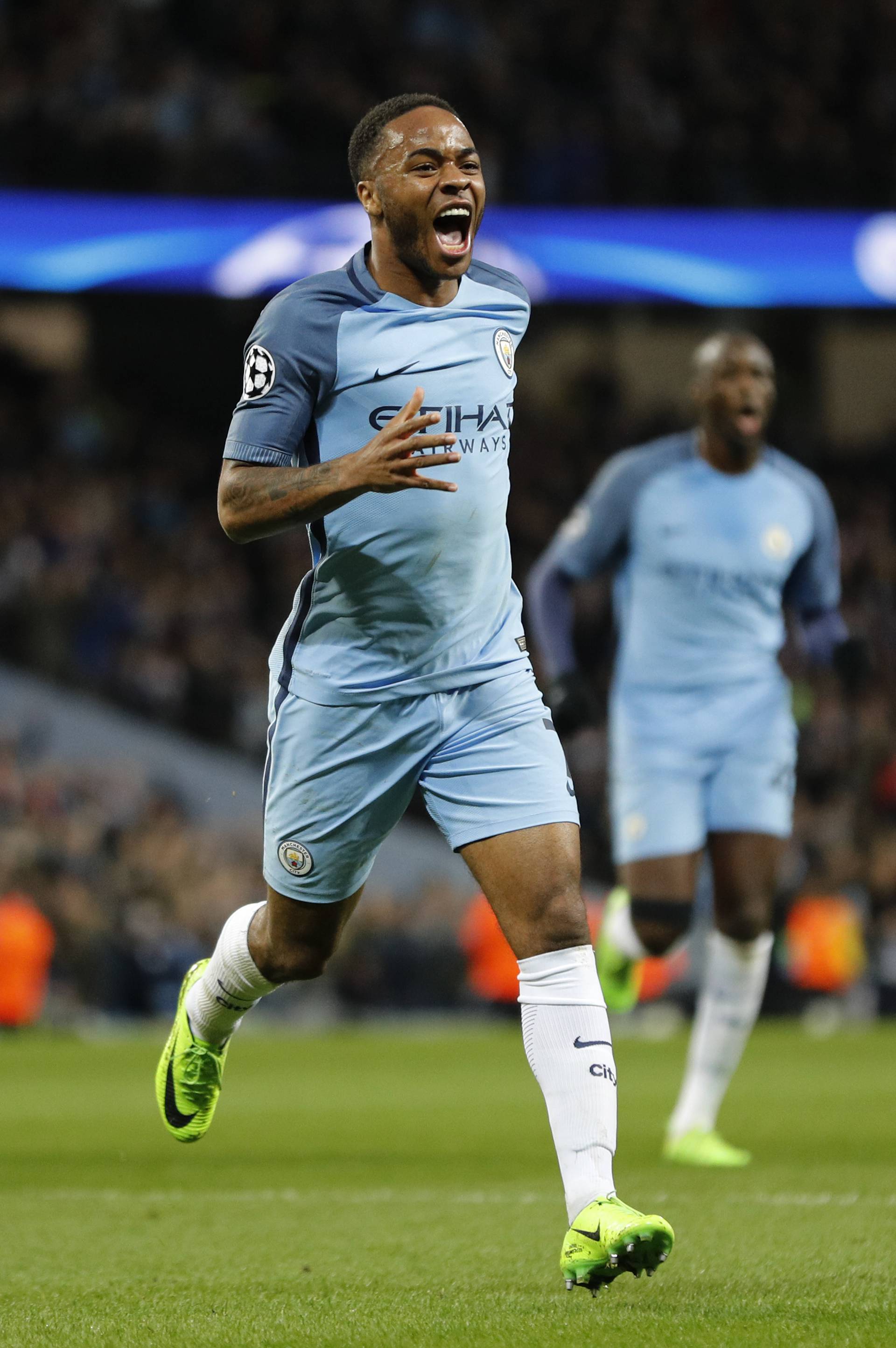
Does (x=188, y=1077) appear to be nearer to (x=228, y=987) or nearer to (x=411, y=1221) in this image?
(x=228, y=987)

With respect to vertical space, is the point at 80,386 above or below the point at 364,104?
below

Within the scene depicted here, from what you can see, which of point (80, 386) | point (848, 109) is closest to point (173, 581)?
point (80, 386)

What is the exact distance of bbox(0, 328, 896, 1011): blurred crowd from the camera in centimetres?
1667

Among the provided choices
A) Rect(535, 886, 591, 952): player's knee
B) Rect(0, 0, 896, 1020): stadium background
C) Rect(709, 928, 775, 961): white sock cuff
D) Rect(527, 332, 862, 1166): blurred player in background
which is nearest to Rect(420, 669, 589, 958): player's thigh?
Rect(535, 886, 591, 952): player's knee

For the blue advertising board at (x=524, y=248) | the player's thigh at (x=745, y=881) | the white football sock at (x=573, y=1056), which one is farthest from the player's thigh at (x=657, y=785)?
the blue advertising board at (x=524, y=248)

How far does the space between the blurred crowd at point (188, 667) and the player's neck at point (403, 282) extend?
39.2 feet

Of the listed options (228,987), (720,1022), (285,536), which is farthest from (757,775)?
(285,536)

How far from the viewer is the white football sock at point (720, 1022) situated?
696cm

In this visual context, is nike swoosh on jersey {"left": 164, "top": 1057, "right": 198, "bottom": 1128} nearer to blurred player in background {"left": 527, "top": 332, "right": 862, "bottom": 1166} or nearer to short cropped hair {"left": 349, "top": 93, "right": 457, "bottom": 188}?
blurred player in background {"left": 527, "top": 332, "right": 862, "bottom": 1166}

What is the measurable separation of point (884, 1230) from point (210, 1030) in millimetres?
1729

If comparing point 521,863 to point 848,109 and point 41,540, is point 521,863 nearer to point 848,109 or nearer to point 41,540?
point 41,540

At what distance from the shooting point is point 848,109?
69.1 feet

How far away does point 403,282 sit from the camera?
4.59m

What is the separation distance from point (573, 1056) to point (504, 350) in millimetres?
1532
